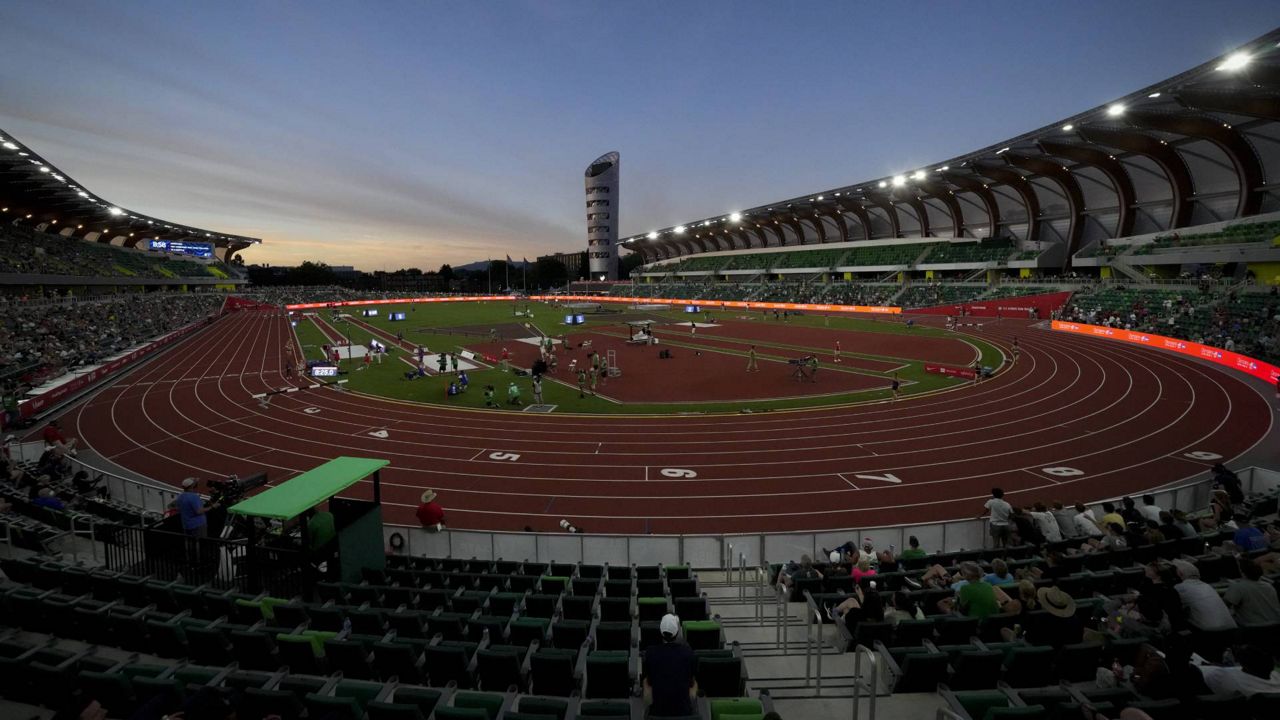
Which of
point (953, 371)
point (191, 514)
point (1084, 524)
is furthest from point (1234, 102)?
point (191, 514)

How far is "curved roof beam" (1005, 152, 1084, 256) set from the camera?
6125 cm

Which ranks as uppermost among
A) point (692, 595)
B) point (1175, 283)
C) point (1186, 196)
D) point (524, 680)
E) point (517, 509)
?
point (1186, 196)

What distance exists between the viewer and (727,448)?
20156mm

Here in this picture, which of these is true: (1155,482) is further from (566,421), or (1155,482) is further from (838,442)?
(566,421)

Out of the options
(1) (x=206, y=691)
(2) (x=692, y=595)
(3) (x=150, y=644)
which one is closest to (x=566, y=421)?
(2) (x=692, y=595)

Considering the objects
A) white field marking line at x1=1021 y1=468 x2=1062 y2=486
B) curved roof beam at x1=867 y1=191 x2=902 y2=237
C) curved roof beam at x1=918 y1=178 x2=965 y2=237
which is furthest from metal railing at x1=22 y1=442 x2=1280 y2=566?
curved roof beam at x1=867 y1=191 x2=902 y2=237

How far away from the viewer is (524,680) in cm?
618

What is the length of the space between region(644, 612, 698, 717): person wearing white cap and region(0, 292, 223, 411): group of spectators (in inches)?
1212

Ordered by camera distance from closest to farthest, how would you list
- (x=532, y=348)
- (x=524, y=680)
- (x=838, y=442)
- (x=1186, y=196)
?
(x=524, y=680) → (x=838, y=442) → (x=532, y=348) → (x=1186, y=196)

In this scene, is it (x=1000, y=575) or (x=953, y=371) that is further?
(x=953, y=371)

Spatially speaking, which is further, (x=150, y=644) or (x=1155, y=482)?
(x=1155, y=482)

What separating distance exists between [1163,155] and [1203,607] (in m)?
69.0

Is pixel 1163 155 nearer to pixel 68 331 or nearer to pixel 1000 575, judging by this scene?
pixel 1000 575

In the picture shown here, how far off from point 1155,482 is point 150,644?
22473mm
